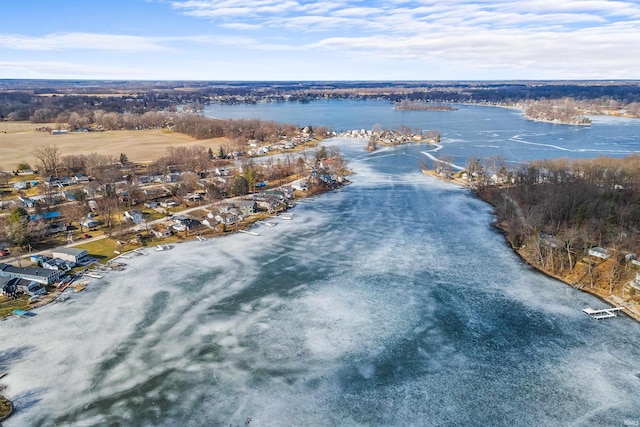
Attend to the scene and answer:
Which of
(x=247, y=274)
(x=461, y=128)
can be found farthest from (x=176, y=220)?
(x=461, y=128)

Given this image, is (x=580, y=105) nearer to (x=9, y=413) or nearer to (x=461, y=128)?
(x=461, y=128)

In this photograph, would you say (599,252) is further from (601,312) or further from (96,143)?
(96,143)

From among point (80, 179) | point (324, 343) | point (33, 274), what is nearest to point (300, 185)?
point (80, 179)

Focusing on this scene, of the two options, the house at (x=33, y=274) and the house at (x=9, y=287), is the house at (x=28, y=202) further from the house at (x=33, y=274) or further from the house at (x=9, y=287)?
the house at (x=9, y=287)

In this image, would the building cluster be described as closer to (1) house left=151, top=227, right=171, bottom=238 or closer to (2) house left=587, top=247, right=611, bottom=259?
(1) house left=151, top=227, right=171, bottom=238

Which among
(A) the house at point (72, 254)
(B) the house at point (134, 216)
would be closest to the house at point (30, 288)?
(A) the house at point (72, 254)

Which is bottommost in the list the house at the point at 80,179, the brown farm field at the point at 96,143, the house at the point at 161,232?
the house at the point at 161,232
